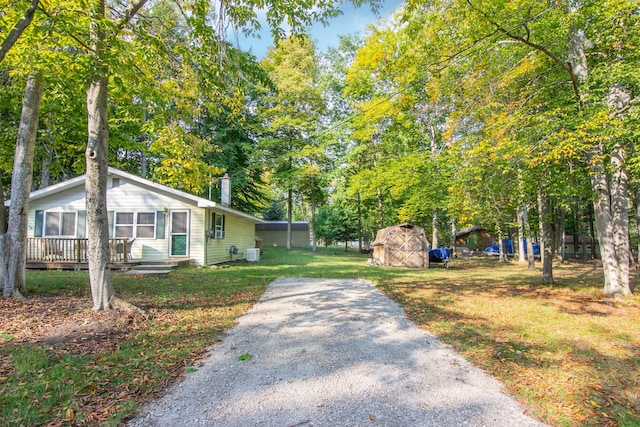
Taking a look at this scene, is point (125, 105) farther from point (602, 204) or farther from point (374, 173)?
point (374, 173)

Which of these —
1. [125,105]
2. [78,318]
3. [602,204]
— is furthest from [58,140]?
[602,204]

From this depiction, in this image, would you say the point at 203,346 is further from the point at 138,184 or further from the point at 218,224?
the point at 218,224

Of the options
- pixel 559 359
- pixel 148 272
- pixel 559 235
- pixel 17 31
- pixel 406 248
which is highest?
pixel 17 31

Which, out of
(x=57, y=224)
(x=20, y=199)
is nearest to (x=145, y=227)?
(x=57, y=224)

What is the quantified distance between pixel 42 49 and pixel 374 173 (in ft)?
55.6

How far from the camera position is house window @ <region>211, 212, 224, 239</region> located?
587 inches

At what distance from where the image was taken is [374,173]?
20453mm

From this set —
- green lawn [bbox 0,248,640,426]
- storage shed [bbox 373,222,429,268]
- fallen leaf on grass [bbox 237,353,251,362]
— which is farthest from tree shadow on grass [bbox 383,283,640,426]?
storage shed [bbox 373,222,429,268]

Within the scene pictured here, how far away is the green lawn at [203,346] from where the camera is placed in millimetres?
2758

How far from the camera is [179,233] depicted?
13.7 metres

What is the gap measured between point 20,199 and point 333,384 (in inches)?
280

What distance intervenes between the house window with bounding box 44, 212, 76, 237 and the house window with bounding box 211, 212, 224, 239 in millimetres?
5437

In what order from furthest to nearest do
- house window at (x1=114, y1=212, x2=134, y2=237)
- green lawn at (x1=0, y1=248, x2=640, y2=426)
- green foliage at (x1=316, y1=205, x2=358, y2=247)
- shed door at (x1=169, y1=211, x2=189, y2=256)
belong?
green foliage at (x1=316, y1=205, x2=358, y2=247)
shed door at (x1=169, y1=211, x2=189, y2=256)
house window at (x1=114, y1=212, x2=134, y2=237)
green lawn at (x1=0, y1=248, x2=640, y2=426)

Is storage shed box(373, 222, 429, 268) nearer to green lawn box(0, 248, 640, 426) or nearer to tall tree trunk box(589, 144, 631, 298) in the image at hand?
green lawn box(0, 248, 640, 426)
